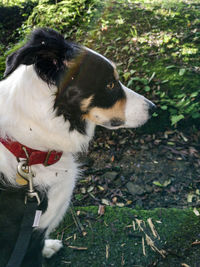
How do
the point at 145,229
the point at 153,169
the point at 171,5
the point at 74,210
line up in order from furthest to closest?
the point at 171,5, the point at 153,169, the point at 74,210, the point at 145,229

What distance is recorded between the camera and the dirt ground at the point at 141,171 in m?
3.34

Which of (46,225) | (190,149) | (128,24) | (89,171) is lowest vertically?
(190,149)

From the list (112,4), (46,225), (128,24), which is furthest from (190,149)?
(112,4)

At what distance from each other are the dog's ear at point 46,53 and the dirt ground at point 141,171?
5.19 ft

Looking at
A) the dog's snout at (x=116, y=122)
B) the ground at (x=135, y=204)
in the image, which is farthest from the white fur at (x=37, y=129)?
the ground at (x=135, y=204)

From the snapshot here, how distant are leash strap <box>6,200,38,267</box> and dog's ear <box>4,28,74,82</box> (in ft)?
2.84

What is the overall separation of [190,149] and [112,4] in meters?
4.11

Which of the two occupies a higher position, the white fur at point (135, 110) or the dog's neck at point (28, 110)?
the dog's neck at point (28, 110)

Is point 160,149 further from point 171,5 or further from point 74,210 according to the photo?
point 171,5

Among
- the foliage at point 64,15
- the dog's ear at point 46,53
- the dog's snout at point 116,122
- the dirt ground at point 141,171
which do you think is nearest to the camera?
the dog's ear at point 46,53

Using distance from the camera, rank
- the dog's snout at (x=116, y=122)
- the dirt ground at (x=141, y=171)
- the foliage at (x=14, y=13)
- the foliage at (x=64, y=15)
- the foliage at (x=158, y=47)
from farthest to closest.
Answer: the foliage at (x=14, y=13) < the foliage at (x=64, y=15) < the foliage at (x=158, y=47) < the dirt ground at (x=141, y=171) < the dog's snout at (x=116, y=122)

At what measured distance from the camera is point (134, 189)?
346 cm

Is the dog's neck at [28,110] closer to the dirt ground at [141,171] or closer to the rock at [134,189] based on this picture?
the dirt ground at [141,171]

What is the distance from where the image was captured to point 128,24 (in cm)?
563
